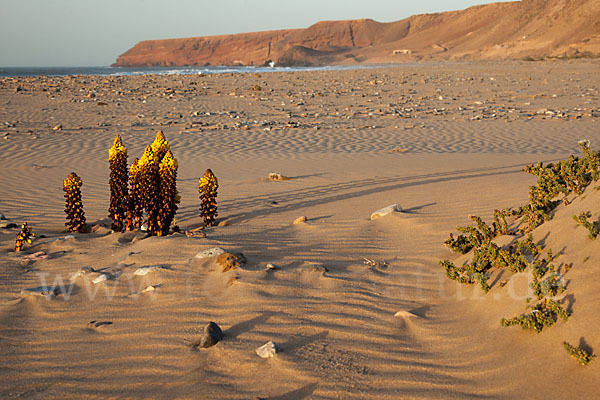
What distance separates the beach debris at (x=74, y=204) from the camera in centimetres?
537

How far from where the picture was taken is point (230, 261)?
13.8 ft

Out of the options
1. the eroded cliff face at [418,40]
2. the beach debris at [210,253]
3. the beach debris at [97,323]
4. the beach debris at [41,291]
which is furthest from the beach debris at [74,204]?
the eroded cliff face at [418,40]

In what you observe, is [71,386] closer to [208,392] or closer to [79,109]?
[208,392]

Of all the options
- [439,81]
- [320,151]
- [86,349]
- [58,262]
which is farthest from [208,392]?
[439,81]

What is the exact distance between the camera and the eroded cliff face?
68375 mm

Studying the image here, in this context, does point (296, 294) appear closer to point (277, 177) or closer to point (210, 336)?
point (210, 336)

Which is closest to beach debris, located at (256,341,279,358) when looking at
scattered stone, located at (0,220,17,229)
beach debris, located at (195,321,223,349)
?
beach debris, located at (195,321,223,349)

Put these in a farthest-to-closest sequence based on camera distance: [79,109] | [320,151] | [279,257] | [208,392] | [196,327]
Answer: [79,109]
[320,151]
[279,257]
[196,327]
[208,392]

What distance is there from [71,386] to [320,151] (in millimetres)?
9305

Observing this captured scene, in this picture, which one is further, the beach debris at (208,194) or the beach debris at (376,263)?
the beach debris at (208,194)

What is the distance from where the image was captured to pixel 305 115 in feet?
54.7

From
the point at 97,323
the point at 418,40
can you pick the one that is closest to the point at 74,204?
the point at 97,323

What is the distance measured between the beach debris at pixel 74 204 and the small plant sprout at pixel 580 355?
4699mm

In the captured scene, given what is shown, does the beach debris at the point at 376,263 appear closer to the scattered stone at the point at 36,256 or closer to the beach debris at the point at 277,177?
the scattered stone at the point at 36,256
